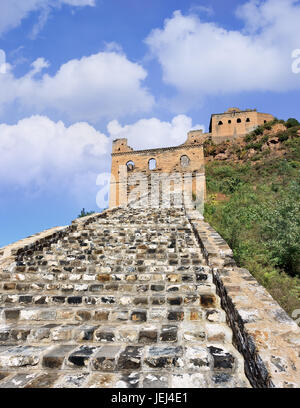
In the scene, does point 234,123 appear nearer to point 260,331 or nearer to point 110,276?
point 110,276

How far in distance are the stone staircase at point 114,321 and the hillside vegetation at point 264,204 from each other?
8.04 ft

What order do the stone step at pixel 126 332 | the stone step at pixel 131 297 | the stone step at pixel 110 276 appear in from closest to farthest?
1. the stone step at pixel 126 332
2. the stone step at pixel 131 297
3. the stone step at pixel 110 276

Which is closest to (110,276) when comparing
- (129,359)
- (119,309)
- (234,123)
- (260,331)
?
(119,309)

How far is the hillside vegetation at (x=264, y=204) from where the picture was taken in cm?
658

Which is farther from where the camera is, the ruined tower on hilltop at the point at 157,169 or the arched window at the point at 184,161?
the arched window at the point at 184,161

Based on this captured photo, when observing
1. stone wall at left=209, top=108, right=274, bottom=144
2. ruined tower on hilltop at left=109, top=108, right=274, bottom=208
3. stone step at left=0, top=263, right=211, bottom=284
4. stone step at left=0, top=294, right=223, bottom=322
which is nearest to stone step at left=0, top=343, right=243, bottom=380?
stone step at left=0, top=294, right=223, bottom=322

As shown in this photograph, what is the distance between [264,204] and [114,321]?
11.6 m

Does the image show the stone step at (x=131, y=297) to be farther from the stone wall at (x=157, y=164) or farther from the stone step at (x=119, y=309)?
the stone wall at (x=157, y=164)

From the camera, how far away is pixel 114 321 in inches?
126

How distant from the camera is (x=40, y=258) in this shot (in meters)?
5.10

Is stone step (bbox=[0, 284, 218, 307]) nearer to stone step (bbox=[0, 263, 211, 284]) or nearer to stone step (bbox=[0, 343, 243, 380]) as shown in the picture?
stone step (bbox=[0, 263, 211, 284])

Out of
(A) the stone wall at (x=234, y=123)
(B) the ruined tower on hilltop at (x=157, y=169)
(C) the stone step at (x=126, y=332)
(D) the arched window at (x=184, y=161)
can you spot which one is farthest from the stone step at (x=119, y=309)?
(A) the stone wall at (x=234, y=123)

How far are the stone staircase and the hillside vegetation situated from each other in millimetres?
2450

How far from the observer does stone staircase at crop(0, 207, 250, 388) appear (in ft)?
→ 7.47
